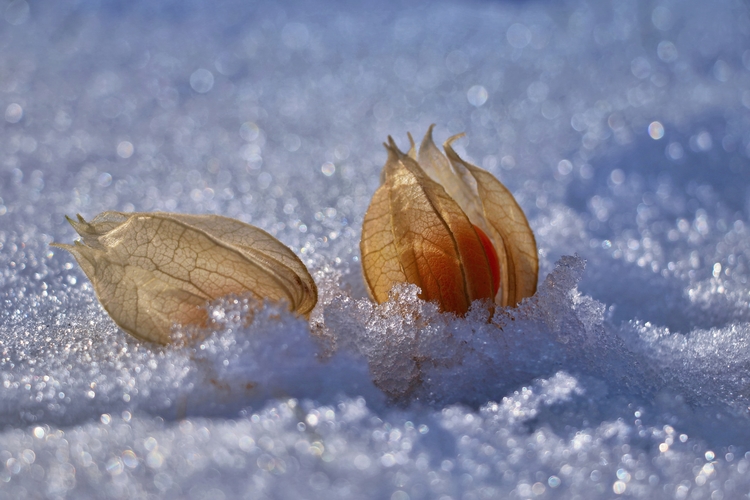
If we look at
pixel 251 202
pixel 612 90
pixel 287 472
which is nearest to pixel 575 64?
pixel 612 90

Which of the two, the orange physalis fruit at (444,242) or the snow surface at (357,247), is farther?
the orange physalis fruit at (444,242)

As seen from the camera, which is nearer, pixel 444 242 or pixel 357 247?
pixel 444 242

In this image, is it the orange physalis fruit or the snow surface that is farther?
the orange physalis fruit
